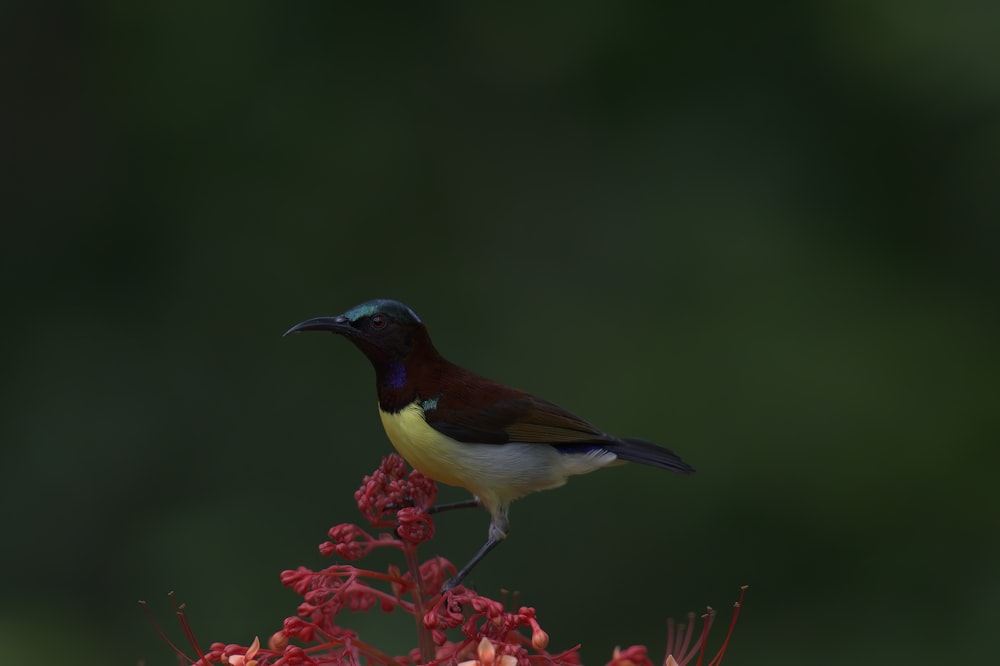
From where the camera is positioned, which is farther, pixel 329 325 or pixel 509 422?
pixel 509 422

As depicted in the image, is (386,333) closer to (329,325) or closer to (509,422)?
(329,325)

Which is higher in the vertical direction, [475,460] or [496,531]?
[475,460]

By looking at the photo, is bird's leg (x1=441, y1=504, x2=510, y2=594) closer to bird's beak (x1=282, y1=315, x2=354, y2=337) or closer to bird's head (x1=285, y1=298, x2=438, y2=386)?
bird's head (x1=285, y1=298, x2=438, y2=386)

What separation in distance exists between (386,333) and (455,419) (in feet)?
0.68

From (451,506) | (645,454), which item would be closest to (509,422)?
(451,506)

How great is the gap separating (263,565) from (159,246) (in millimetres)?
1600

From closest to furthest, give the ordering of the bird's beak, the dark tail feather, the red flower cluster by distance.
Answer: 1. the red flower cluster
2. the bird's beak
3. the dark tail feather

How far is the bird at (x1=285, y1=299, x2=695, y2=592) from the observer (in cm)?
238

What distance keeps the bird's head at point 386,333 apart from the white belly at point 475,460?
0.08m

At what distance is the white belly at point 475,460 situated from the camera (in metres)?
2.39

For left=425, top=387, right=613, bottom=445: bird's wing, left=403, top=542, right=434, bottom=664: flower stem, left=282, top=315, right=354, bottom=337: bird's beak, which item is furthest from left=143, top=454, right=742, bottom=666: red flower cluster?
left=282, top=315, right=354, bottom=337: bird's beak

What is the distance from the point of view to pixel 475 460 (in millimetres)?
2424

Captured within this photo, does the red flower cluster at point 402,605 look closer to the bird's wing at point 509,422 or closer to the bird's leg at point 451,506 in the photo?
the bird's leg at point 451,506

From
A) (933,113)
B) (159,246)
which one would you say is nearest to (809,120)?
(933,113)
